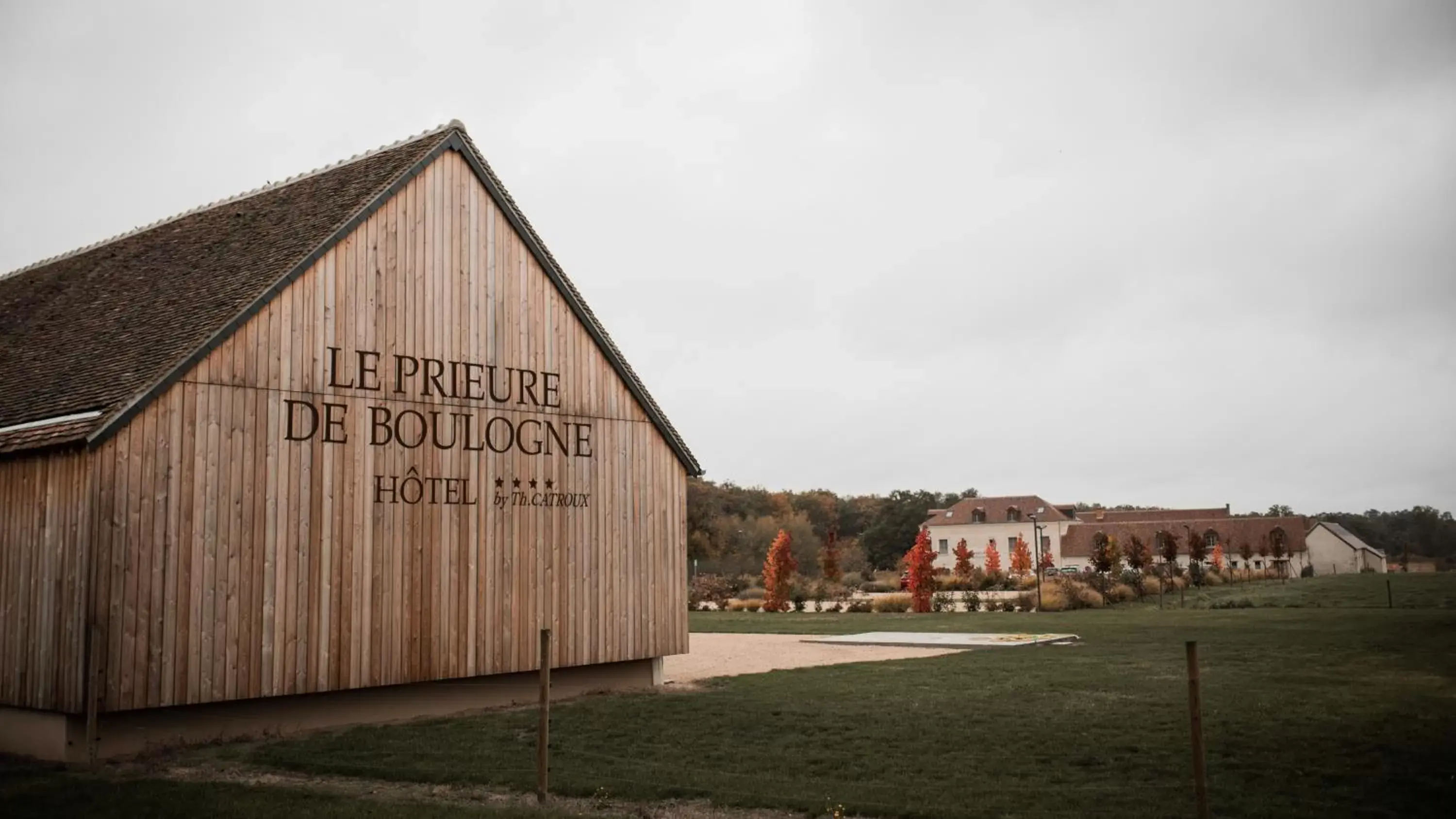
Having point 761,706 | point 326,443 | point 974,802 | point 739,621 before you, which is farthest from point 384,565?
point 739,621

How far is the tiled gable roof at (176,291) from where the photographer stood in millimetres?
13156

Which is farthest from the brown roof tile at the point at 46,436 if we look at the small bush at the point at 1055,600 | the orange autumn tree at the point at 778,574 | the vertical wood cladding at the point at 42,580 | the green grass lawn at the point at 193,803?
the small bush at the point at 1055,600

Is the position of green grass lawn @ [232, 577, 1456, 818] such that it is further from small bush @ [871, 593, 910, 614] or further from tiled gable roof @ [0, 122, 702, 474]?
small bush @ [871, 593, 910, 614]

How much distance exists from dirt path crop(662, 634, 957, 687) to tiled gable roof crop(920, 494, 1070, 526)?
2232 inches

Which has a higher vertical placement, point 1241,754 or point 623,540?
point 623,540

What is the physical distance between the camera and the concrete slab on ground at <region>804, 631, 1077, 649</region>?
79.8 ft

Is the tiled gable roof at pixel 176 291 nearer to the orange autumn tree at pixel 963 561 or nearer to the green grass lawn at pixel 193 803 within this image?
the green grass lawn at pixel 193 803

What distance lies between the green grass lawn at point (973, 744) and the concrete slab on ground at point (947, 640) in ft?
12.9

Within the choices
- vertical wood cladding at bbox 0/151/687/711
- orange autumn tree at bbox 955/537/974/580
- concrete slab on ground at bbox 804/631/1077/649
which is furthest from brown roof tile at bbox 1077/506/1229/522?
vertical wood cladding at bbox 0/151/687/711

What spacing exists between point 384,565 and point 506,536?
1969 millimetres

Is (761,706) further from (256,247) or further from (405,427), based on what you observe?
(256,247)

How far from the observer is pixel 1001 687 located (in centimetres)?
1639

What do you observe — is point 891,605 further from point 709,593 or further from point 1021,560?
point 1021,560

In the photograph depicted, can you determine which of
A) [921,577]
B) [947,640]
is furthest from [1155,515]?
[947,640]
